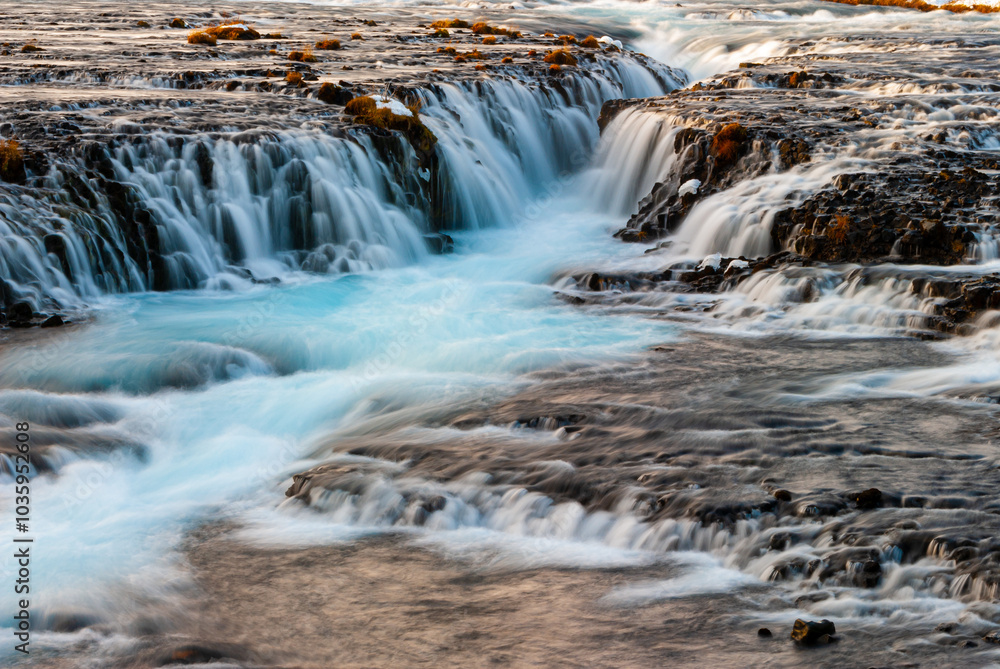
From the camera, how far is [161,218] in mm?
13461

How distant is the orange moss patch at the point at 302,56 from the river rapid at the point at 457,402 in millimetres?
3172

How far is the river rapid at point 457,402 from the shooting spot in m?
5.78

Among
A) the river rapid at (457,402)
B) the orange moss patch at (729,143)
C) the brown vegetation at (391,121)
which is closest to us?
the river rapid at (457,402)

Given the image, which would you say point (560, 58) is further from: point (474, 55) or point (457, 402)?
point (457, 402)

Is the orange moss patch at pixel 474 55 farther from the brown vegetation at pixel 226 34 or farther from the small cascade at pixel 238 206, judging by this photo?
the brown vegetation at pixel 226 34

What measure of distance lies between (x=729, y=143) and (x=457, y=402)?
839 cm

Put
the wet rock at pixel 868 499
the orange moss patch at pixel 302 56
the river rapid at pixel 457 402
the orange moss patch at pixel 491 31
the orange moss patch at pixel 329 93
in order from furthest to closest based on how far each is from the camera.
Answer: the orange moss patch at pixel 491 31, the orange moss patch at pixel 302 56, the orange moss patch at pixel 329 93, the wet rock at pixel 868 499, the river rapid at pixel 457 402

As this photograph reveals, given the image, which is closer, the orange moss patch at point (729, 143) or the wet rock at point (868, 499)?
the wet rock at point (868, 499)

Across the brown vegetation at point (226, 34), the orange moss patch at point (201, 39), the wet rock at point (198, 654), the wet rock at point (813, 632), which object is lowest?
the wet rock at point (198, 654)

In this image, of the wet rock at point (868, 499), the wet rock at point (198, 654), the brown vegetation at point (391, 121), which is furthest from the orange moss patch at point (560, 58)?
the wet rock at point (198, 654)

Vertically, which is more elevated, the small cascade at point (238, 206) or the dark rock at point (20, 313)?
the small cascade at point (238, 206)

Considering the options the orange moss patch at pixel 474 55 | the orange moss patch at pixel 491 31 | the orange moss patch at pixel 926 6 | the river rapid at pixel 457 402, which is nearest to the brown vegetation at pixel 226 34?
the river rapid at pixel 457 402

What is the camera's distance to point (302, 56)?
73.8 ft

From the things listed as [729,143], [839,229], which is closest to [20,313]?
[839,229]
